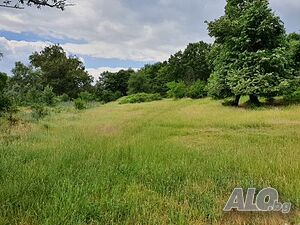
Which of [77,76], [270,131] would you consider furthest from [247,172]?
[77,76]

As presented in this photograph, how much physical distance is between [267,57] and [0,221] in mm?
22548

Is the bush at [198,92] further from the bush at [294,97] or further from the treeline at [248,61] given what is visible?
the bush at [294,97]

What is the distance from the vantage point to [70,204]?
180 inches

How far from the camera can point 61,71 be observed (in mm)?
67375

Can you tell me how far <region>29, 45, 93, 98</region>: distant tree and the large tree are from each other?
147 feet

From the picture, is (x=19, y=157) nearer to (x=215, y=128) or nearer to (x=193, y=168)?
(x=193, y=168)

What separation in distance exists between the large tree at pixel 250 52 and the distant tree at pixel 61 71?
44877mm

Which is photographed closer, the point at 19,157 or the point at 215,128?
the point at 19,157

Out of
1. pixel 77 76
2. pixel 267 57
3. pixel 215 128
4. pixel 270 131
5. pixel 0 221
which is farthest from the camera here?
pixel 77 76

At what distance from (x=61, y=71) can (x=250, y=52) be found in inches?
1950

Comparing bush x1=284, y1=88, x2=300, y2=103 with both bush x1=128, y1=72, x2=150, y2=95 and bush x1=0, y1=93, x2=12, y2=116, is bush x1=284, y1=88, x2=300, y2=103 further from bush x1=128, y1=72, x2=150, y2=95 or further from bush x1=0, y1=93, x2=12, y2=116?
bush x1=128, y1=72, x2=150, y2=95
